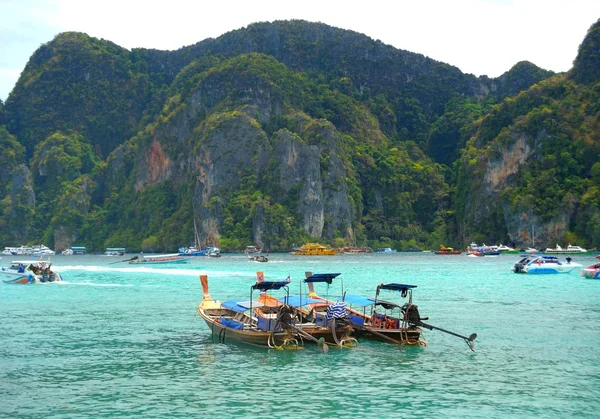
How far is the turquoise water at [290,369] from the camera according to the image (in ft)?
79.6

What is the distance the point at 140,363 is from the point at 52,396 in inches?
219

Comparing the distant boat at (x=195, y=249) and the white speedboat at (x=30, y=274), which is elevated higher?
the distant boat at (x=195, y=249)

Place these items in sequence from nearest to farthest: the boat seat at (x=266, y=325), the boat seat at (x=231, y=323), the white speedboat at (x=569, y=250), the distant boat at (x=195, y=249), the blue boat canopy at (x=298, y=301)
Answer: the boat seat at (x=266, y=325) < the boat seat at (x=231, y=323) < the blue boat canopy at (x=298, y=301) < the white speedboat at (x=569, y=250) < the distant boat at (x=195, y=249)

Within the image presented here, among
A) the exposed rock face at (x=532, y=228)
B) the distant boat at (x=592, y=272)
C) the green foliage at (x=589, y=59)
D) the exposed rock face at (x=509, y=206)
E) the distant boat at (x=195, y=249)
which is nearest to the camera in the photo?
the distant boat at (x=592, y=272)

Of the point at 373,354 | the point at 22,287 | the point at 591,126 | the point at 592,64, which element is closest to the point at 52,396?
the point at 373,354

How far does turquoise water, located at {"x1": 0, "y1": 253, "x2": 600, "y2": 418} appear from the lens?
2427cm

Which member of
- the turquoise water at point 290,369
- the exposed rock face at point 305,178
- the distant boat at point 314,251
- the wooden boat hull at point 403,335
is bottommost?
the turquoise water at point 290,369

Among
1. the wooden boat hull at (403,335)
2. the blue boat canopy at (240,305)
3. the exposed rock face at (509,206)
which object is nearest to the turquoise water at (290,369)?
the wooden boat hull at (403,335)

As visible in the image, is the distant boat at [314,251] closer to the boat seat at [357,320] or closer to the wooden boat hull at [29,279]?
the wooden boat hull at [29,279]

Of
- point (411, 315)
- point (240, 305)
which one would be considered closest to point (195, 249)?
point (240, 305)

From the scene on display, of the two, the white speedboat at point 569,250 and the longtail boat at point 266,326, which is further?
the white speedboat at point 569,250

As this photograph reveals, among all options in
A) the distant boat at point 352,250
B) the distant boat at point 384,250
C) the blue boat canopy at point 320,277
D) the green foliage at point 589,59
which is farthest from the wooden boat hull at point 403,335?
the green foliage at point 589,59

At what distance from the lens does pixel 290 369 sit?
29781 millimetres

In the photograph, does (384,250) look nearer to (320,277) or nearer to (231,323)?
(320,277)
